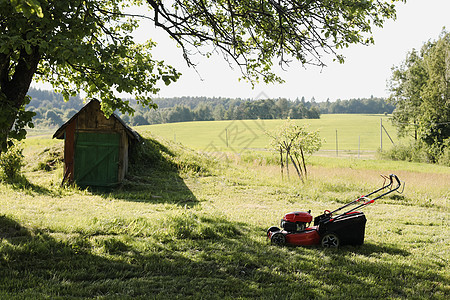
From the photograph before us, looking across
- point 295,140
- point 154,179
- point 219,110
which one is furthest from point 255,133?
point 154,179

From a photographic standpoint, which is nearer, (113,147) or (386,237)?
(386,237)

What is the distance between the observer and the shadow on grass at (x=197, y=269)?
14.3ft

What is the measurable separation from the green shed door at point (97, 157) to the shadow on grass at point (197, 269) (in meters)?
7.76

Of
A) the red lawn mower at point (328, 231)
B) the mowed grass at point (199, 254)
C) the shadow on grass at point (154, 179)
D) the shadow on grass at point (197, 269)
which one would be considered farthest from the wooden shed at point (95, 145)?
the red lawn mower at point (328, 231)

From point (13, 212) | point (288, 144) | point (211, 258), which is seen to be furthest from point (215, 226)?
point (288, 144)

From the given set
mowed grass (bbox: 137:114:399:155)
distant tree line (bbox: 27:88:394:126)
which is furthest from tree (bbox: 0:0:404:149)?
mowed grass (bbox: 137:114:399:155)

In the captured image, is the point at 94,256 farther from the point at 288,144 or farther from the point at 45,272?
the point at 288,144

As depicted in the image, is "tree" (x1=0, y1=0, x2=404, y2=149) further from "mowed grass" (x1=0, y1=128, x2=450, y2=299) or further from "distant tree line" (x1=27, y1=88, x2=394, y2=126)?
"distant tree line" (x1=27, y1=88, x2=394, y2=126)

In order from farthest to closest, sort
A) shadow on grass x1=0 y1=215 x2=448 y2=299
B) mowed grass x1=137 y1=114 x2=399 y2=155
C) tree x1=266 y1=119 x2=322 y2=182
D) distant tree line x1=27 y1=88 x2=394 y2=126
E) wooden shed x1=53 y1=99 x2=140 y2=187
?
mowed grass x1=137 y1=114 x2=399 y2=155 < distant tree line x1=27 y1=88 x2=394 y2=126 < tree x1=266 y1=119 x2=322 y2=182 < wooden shed x1=53 y1=99 x2=140 y2=187 < shadow on grass x1=0 y1=215 x2=448 y2=299

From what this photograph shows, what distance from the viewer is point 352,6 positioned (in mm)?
6523

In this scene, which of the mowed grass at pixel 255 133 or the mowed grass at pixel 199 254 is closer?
the mowed grass at pixel 199 254

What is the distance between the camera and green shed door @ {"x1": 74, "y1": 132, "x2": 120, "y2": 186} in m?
14.5

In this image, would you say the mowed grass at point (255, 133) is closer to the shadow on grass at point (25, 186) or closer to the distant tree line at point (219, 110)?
the distant tree line at point (219, 110)

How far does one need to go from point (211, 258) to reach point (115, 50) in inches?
151
